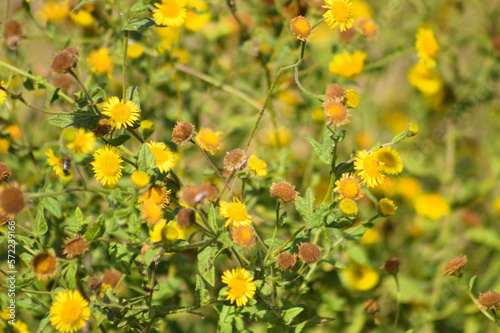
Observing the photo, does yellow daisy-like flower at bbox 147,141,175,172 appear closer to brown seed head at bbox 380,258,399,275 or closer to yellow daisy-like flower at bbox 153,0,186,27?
yellow daisy-like flower at bbox 153,0,186,27

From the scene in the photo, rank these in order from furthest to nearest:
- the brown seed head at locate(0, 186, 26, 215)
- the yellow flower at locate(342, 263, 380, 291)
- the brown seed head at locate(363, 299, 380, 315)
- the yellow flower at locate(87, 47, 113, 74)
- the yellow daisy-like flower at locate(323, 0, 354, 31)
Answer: the yellow flower at locate(342, 263, 380, 291)
the yellow flower at locate(87, 47, 113, 74)
the brown seed head at locate(363, 299, 380, 315)
the yellow daisy-like flower at locate(323, 0, 354, 31)
the brown seed head at locate(0, 186, 26, 215)

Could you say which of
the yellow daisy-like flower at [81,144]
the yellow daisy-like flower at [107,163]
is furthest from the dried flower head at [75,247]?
the yellow daisy-like flower at [81,144]

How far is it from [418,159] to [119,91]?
1419 mm

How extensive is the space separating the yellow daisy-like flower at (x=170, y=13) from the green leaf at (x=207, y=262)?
1.82ft

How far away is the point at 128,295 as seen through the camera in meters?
1.50

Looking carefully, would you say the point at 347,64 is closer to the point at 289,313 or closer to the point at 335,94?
the point at 335,94

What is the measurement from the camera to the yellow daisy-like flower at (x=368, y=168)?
1.00 m

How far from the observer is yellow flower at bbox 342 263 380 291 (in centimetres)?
170

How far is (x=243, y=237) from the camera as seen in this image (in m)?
0.91

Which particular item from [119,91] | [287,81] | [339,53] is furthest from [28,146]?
[339,53]

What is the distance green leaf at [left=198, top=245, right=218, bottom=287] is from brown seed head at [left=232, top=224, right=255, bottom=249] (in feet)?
0.26

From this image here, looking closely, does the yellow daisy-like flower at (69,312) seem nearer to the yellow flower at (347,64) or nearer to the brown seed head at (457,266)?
the brown seed head at (457,266)

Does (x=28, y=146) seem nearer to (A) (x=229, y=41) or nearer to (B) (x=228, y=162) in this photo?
(B) (x=228, y=162)

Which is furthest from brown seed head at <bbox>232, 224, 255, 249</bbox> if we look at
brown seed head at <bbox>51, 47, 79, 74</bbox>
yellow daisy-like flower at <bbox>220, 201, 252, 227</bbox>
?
brown seed head at <bbox>51, 47, 79, 74</bbox>
